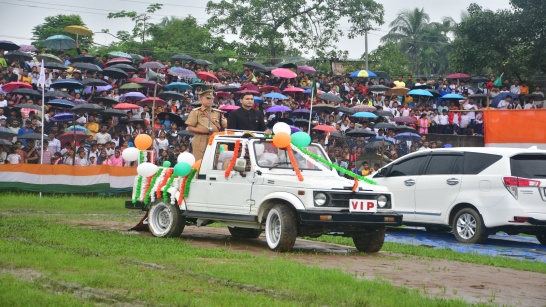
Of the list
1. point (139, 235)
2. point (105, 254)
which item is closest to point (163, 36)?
point (139, 235)

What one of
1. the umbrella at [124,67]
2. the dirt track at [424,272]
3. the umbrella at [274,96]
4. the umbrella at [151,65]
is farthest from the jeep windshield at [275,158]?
→ the umbrella at [151,65]

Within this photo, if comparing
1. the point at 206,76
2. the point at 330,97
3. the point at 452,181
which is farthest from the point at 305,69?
the point at 452,181

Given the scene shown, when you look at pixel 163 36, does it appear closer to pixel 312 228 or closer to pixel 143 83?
pixel 143 83

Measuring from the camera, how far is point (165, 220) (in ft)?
51.1

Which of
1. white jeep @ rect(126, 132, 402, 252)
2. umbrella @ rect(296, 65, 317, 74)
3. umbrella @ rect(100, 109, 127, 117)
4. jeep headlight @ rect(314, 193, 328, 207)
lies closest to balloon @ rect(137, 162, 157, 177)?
white jeep @ rect(126, 132, 402, 252)

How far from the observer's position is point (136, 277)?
31.9 ft

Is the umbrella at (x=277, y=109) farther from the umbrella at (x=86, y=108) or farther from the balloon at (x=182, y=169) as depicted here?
the balloon at (x=182, y=169)

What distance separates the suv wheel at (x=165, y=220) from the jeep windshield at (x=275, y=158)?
1.87 m

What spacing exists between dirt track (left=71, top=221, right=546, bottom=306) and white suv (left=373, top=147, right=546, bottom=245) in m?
2.92

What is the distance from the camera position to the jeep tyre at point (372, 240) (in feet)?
46.0

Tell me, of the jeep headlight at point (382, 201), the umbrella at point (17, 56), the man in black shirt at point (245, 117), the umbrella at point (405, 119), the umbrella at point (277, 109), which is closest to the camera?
the jeep headlight at point (382, 201)

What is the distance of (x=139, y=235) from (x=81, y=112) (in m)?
13.4

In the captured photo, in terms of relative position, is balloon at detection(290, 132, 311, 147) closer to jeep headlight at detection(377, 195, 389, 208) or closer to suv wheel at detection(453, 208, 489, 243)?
jeep headlight at detection(377, 195, 389, 208)

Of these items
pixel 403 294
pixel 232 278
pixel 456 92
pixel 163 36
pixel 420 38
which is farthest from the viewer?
pixel 420 38
